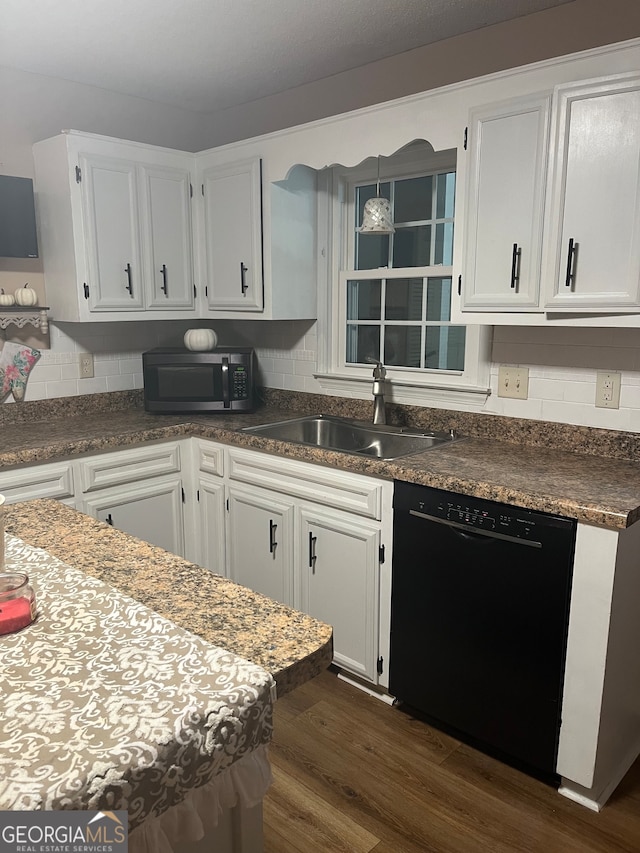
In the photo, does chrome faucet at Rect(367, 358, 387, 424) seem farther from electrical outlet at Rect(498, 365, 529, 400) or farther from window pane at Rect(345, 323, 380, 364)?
electrical outlet at Rect(498, 365, 529, 400)

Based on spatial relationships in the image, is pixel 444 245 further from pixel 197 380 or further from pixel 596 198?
pixel 197 380

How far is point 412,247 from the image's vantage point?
2924 mm

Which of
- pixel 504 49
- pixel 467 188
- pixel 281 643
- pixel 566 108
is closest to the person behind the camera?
pixel 281 643

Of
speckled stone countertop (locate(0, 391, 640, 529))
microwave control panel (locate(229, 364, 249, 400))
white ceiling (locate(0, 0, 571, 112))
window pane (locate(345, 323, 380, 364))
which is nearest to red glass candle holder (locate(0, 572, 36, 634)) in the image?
speckled stone countertop (locate(0, 391, 640, 529))

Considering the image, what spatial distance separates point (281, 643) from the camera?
1.00 metres

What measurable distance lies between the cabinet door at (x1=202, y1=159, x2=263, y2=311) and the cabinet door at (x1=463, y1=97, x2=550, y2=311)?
1.13m

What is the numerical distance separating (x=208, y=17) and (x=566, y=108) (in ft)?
4.36

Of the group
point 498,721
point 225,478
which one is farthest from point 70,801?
point 225,478

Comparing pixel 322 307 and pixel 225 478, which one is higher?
pixel 322 307

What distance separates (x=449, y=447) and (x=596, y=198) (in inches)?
38.7

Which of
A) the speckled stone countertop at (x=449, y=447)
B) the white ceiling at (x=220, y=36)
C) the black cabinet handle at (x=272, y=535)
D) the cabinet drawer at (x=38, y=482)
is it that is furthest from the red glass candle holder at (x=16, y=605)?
the white ceiling at (x=220, y=36)

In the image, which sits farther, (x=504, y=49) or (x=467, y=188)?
(x=504, y=49)

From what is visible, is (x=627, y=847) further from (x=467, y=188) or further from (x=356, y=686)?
(x=467, y=188)

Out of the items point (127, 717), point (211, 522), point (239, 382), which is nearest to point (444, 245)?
point (239, 382)
